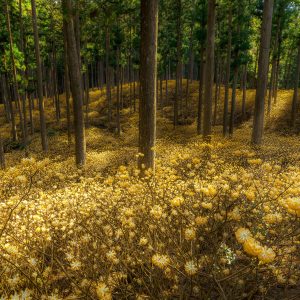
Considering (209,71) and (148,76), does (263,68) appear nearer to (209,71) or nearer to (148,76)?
(209,71)

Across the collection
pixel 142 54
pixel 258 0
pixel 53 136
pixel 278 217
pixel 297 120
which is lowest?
pixel 53 136

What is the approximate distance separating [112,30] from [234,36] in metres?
10.6

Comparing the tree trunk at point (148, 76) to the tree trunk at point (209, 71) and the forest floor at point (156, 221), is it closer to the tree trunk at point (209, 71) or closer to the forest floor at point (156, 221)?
the forest floor at point (156, 221)

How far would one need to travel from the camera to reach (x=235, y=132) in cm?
2175

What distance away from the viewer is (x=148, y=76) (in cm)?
692

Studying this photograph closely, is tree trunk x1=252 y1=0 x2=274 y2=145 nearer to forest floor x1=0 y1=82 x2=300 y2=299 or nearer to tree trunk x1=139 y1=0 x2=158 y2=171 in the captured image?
forest floor x1=0 y1=82 x2=300 y2=299

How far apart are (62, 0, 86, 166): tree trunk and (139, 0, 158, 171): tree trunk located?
419 cm

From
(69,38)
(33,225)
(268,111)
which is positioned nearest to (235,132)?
(268,111)

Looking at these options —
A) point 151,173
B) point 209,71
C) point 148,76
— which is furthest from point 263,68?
point 151,173

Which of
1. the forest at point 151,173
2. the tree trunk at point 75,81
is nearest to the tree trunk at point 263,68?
the forest at point 151,173

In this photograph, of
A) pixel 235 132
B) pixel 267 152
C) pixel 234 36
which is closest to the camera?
pixel 267 152

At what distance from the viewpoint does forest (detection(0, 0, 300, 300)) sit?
2.80 meters

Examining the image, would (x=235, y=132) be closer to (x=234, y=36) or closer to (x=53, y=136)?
(x=234, y=36)

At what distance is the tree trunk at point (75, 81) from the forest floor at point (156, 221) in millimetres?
987
